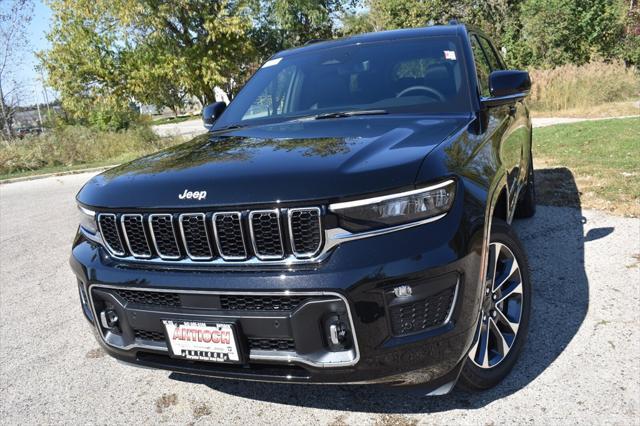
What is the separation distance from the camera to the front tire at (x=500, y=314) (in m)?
2.43

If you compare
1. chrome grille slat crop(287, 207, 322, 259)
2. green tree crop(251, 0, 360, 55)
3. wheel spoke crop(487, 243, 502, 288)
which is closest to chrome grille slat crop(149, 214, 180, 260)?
chrome grille slat crop(287, 207, 322, 259)

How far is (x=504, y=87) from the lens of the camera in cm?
302

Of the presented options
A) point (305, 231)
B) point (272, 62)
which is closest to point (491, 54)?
point (272, 62)

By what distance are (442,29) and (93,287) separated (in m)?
2.65

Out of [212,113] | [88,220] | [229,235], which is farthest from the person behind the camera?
[212,113]

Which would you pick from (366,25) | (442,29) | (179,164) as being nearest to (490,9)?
(366,25)

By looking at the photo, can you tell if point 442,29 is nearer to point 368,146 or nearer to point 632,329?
point 368,146

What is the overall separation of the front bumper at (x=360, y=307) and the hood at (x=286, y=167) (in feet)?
0.83

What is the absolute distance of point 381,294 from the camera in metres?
1.95

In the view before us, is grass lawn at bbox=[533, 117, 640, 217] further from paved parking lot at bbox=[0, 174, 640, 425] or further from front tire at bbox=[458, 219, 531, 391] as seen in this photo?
front tire at bbox=[458, 219, 531, 391]

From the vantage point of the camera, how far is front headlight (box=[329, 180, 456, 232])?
6.47 ft

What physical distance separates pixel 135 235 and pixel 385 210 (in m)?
1.08

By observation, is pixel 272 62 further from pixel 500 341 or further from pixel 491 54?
pixel 500 341

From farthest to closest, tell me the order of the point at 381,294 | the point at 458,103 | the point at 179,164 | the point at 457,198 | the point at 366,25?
the point at 366,25 < the point at 458,103 < the point at 179,164 < the point at 457,198 < the point at 381,294
